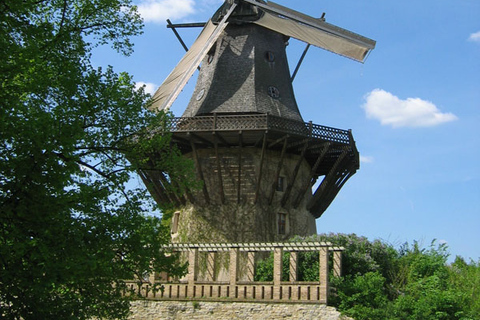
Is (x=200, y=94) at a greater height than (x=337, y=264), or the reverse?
(x=200, y=94)

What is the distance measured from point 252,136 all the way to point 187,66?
192 inches

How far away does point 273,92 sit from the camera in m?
29.6

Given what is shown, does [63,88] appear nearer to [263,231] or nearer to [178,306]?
[178,306]

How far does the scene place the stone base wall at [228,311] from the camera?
2200cm

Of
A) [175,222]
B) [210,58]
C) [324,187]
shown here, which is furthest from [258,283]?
[210,58]

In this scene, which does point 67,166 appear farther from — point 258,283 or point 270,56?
point 270,56

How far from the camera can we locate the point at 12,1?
12492 mm

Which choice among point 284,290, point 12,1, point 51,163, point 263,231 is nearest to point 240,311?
point 284,290

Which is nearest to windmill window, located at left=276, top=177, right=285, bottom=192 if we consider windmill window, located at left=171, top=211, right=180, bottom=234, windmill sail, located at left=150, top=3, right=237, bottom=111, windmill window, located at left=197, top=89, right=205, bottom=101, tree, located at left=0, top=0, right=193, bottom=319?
windmill window, located at left=171, top=211, right=180, bottom=234

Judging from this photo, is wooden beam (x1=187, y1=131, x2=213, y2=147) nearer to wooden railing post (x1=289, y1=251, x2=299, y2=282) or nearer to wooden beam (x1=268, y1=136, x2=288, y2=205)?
wooden beam (x1=268, y1=136, x2=288, y2=205)

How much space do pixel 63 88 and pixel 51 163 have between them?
2.14 metres

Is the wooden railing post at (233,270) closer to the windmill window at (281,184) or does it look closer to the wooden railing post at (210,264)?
the wooden railing post at (210,264)

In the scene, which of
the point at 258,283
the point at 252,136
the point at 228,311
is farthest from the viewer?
the point at 252,136

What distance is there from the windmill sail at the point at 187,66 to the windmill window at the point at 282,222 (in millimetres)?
6192
